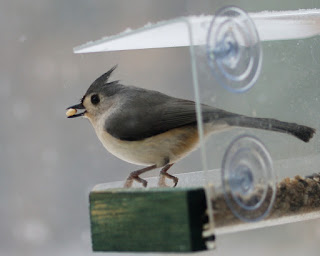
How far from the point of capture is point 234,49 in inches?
67.4

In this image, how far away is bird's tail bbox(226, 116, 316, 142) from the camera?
5.57 feet

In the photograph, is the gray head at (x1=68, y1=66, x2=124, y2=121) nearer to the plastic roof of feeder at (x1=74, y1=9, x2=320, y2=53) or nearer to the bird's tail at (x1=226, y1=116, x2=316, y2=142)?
the plastic roof of feeder at (x1=74, y1=9, x2=320, y2=53)

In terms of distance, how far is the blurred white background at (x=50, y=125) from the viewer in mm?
3283

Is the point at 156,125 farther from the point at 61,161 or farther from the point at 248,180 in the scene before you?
the point at 61,161

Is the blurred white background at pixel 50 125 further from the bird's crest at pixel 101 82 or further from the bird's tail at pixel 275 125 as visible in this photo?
the bird's tail at pixel 275 125

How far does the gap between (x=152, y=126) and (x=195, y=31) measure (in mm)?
342

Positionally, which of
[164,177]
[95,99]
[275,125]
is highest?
[95,99]

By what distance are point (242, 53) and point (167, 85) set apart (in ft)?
1.69

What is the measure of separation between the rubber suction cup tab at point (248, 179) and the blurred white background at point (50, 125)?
1553mm

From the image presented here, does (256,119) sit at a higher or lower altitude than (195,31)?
lower

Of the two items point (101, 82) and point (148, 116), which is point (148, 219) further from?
point (101, 82)

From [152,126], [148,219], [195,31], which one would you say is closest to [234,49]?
[195,31]

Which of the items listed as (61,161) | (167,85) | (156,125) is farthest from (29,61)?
(156,125)

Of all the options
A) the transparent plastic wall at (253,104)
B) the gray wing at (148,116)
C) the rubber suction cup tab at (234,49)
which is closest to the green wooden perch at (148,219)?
the transparent plastic wall at (253,104)
